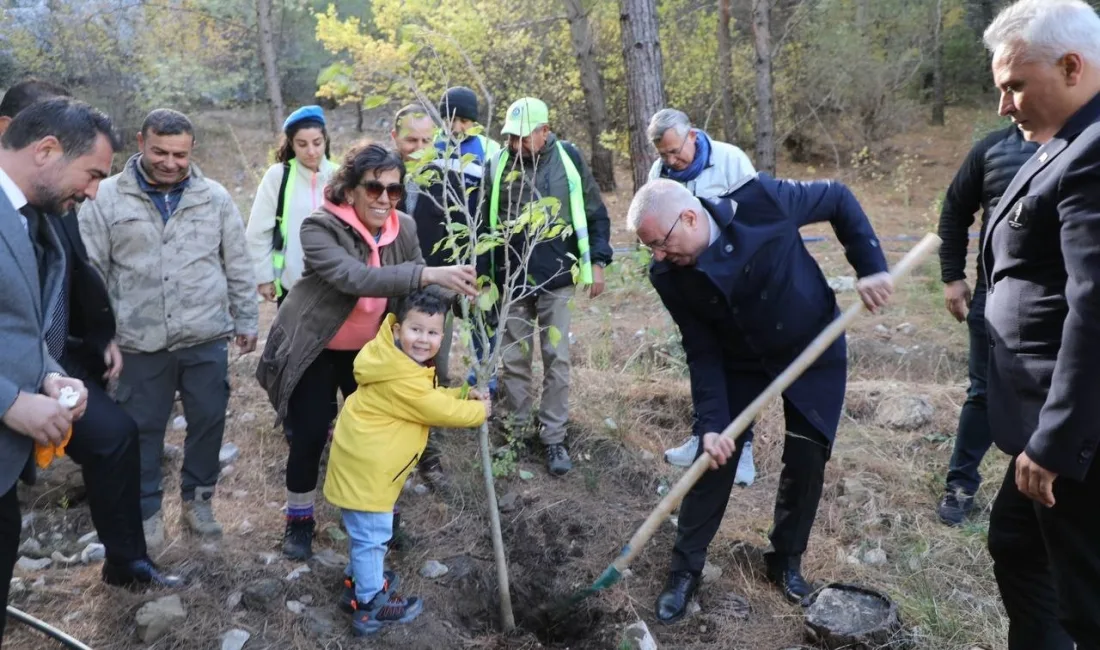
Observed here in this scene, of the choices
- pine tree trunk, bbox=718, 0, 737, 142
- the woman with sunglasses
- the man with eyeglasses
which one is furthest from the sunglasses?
pine tree trunk, bbox=718, 0, 737, 142

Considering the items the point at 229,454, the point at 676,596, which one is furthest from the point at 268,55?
the point at 676,596

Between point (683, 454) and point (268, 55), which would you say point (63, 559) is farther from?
point (268, 55)

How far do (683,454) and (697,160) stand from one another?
1646 millimetres

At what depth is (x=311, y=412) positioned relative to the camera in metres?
3.37

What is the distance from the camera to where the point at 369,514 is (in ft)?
9.95

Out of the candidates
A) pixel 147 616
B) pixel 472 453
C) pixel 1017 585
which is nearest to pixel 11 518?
pixel 147 616

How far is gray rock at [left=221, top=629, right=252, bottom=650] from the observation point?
2932mm

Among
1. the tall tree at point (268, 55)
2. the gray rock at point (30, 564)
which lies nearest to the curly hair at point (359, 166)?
the gray rock at point (30, 564)

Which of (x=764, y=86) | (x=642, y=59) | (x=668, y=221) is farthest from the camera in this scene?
(x=764, y=86)

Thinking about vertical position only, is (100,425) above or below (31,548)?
above

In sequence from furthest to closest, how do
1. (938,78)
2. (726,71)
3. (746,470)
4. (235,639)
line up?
(938,78), (726,71), (746,470), (235,639)

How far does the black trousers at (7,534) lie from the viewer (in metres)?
2.22

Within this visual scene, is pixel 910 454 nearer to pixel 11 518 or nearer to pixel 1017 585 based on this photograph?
pixel 1017 585

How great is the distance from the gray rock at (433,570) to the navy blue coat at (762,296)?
1.30 meters
